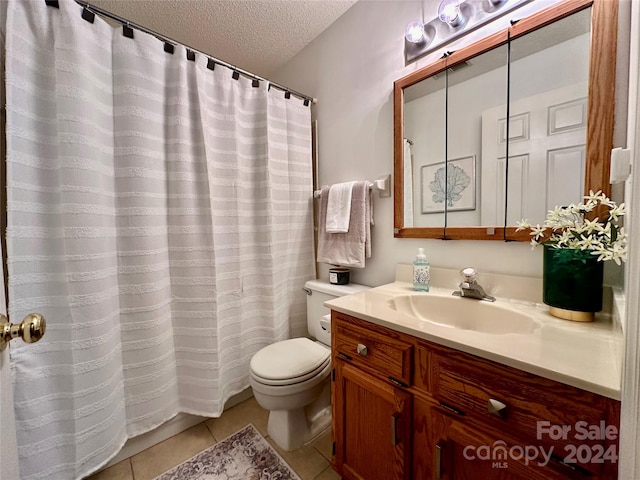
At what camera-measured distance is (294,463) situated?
4.05 feet

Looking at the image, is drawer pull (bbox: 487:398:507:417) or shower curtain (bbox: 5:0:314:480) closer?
drawer pull (bbox: 487:398:507:417)

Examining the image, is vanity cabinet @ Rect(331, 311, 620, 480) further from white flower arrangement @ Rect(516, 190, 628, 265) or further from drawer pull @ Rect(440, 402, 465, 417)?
white flower arrangement @ Rect(516, 190, 628, 265)

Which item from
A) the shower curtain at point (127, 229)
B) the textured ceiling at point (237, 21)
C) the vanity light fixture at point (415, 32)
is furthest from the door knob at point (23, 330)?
the textured ceiling at point (237, 21)

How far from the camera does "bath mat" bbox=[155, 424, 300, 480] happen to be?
46.3 inches

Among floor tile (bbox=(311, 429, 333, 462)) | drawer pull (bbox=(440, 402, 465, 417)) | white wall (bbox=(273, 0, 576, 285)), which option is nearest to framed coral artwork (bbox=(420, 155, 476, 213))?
white wall (bbox=(273, 0, 576, 285))

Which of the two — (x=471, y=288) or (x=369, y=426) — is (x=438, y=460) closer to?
(x=369, y=426)

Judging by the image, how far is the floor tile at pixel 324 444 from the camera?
4.22ft

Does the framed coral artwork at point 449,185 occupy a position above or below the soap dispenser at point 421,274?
above

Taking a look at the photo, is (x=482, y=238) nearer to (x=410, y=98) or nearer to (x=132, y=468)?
(x=410, y=98)

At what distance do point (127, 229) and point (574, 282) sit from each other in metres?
1.67

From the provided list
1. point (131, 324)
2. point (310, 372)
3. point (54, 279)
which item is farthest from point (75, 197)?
point (310, 372)

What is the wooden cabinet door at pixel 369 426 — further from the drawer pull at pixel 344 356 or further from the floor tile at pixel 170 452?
the floor tile at pixel 170 452

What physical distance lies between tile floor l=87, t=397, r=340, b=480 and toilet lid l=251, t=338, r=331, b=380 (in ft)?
1.39

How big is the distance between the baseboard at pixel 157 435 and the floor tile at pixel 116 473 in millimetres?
23
